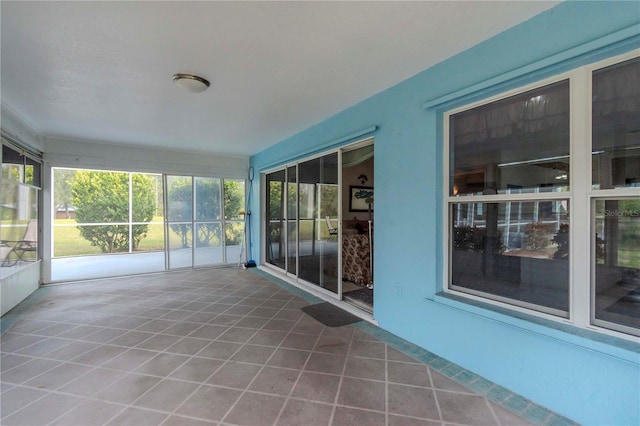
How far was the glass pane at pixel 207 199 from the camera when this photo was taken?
20.1 feet

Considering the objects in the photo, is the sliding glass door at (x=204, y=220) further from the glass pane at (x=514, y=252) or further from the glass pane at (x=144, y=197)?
the glass pane at (x=514, y=252)

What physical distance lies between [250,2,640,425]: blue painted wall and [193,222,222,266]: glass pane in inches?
164

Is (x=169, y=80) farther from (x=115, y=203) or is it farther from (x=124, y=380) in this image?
(x=115, y=203)

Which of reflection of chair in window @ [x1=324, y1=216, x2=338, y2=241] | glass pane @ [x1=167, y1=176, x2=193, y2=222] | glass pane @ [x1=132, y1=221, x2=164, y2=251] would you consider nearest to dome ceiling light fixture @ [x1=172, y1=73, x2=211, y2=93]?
reflection of chair in window @ [x1=324, y1=216, x2=338, y2=241]

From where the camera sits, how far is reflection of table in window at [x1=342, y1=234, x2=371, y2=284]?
14.1 feet

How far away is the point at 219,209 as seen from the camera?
249 inches

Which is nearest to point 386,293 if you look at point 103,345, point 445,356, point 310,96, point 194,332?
point 445,356

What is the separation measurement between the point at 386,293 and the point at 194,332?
2032mm

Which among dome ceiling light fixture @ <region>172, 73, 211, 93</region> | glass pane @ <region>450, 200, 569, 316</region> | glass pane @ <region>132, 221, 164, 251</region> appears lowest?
glass pane @ <region>132, 221, 164, 251</region>

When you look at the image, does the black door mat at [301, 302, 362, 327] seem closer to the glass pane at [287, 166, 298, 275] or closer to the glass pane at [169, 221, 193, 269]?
the glass pane at [287, 166, 298, 275]

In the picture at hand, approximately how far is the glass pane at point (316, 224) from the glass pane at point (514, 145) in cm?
176

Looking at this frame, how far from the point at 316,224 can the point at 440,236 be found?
2.24 m

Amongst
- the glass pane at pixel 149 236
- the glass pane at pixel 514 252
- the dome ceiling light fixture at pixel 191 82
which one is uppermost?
the dome ceiling light fixture at pixel 191 82

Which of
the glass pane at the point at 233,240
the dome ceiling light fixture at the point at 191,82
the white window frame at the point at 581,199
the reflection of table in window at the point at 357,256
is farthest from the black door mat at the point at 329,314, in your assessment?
the glass pane at the point at 233,240
